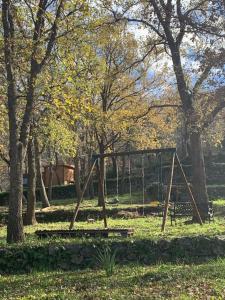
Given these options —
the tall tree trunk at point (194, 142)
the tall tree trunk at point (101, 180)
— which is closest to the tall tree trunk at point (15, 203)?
the tall tree trunk at point (101, 180)

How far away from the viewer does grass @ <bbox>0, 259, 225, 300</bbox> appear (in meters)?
7.32

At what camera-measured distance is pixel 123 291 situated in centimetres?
759

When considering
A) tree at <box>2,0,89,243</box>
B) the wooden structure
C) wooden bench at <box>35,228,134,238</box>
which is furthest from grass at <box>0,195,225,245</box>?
the wooden structure

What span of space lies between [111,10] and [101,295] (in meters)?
16.5

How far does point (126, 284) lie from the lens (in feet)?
26.6

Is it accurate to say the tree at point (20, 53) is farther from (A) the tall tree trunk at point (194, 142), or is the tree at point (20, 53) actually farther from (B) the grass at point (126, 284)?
(A) the tall tree trunk at point (194, 142)

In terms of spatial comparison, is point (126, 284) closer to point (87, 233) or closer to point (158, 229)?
point (87, 233)

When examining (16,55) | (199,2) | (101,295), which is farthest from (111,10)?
(101,295)

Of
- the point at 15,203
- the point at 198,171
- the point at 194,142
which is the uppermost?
the point at 194,142

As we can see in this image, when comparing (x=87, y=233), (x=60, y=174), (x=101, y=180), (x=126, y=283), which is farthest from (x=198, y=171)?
(x=60, y=174)

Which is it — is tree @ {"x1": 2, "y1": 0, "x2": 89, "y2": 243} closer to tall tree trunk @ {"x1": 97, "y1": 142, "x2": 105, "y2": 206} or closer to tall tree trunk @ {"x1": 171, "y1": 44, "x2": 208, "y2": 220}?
tall tree trunk @ {"x1": 97, "y1": 142, "x2": 105, "y2": 206}

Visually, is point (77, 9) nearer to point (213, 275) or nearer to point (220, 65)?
point (220, 65)

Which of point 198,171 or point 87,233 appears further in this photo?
point 198,171

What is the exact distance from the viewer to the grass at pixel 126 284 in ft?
24.0
